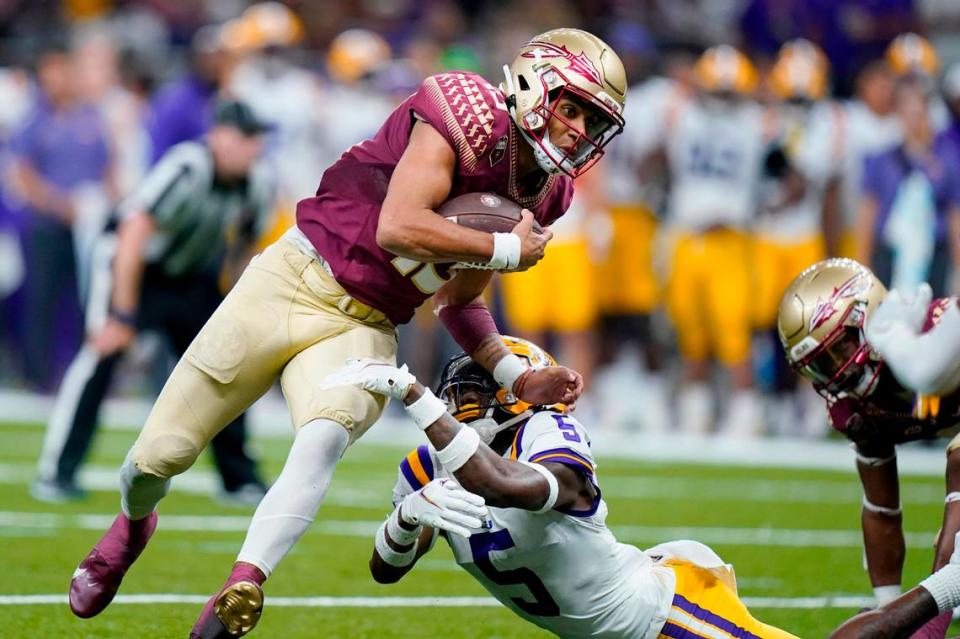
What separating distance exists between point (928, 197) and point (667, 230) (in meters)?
1.95

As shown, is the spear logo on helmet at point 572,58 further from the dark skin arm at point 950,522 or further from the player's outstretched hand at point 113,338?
the player's outstretched hand at point 113,338

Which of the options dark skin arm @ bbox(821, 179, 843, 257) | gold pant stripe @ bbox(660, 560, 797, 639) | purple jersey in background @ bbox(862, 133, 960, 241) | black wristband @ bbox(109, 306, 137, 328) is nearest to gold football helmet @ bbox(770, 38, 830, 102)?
dark skin arm @ bbox(821, 179, 843, 257)

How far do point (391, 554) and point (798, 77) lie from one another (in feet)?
23.8

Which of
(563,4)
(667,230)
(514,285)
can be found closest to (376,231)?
(514,285)

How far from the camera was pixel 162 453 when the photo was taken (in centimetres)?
415

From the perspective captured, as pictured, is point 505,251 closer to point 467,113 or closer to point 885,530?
point 467,113

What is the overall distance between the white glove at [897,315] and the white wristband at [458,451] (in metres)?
0.95

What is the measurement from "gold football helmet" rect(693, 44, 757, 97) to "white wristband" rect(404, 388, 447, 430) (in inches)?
266

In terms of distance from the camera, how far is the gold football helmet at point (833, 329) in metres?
4.06

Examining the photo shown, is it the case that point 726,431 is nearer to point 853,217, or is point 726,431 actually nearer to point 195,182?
point 853,217

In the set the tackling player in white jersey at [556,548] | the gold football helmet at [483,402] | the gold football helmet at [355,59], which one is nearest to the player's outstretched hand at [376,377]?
the tackling player in white jersey at [556,548]

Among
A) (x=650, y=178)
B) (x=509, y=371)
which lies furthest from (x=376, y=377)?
(x=650, y=178)

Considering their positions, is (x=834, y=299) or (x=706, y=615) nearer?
(x=706, y=615)

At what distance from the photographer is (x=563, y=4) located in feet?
48.5
